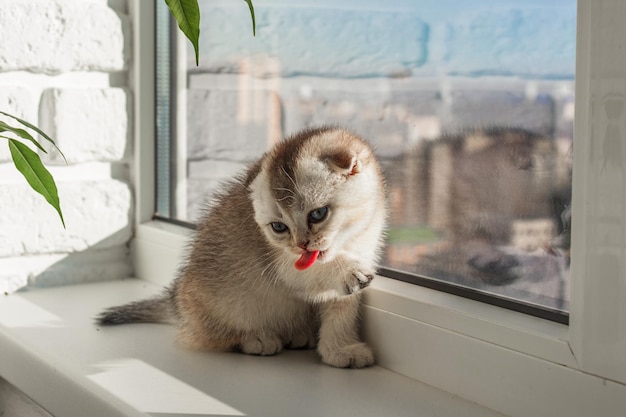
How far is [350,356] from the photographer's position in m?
Result: 1.05

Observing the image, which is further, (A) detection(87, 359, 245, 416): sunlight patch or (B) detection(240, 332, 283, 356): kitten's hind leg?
(B) detection(240, 332, 283, 356): kitten's hind leg

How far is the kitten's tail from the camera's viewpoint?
1253 mm

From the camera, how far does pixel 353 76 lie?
1.19 m

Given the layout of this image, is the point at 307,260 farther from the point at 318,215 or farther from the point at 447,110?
the point at 447,110

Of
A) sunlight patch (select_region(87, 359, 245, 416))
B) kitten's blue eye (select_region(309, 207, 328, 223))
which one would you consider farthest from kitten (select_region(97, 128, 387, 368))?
sunlight patch (select_region(87, 359, 245, 416))

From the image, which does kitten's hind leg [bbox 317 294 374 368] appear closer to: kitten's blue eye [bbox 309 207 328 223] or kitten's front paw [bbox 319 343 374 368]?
kitten's front paw [bbox 319 343 374 368]

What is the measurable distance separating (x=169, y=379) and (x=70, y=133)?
589 millimetres

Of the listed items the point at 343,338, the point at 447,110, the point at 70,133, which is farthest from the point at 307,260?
the point at 70,133

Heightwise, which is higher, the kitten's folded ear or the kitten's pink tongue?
the kitten's folded ear

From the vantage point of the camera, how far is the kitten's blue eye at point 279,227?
38.7 inches

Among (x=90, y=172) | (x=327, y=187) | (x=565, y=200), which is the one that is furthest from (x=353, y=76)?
(x=90, y=172)

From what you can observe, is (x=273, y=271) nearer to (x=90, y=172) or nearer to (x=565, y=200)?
(x=565, y=200)

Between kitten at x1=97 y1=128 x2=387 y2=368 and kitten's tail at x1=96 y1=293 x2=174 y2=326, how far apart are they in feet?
0.16

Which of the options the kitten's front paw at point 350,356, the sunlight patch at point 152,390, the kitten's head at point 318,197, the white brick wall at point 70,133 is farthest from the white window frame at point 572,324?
the white brick wall at point 70,133
